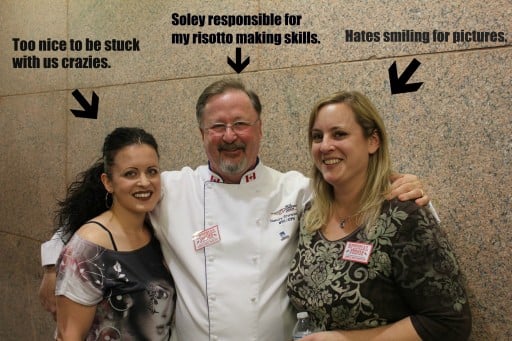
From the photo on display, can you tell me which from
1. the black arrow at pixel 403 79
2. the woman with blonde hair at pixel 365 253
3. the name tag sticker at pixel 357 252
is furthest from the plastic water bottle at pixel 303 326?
the black arrow at pixel 403 79

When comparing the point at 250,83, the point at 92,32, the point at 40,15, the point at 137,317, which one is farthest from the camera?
the point at 40,15

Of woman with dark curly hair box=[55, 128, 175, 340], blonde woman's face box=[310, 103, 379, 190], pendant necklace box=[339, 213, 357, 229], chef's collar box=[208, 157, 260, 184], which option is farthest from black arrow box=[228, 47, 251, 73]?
pendant necklace box=[339, 213, 357, 229]

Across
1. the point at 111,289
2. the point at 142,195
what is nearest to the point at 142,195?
the point at 142,195

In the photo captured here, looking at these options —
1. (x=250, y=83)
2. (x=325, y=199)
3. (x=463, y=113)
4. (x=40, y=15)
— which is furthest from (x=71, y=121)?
(x=463, y=113)

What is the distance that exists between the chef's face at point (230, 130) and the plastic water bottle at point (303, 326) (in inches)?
21.7

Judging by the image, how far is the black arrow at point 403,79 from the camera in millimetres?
1716

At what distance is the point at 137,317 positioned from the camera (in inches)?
63.1

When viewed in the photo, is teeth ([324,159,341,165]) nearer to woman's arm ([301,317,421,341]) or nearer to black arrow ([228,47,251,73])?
woman's arm ([301,317,421,341])

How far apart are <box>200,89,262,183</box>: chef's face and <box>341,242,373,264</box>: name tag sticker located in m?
0.54

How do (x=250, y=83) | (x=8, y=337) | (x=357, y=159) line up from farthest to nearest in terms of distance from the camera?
(x=8, y=337) < (x=250, y=83) < (x=357, y=159)

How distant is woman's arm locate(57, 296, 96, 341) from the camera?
1.55 m

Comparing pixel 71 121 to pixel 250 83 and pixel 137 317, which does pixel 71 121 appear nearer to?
pixel 250 83

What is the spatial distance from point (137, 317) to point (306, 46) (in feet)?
3.99

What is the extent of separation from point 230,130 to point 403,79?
0.63 metres
